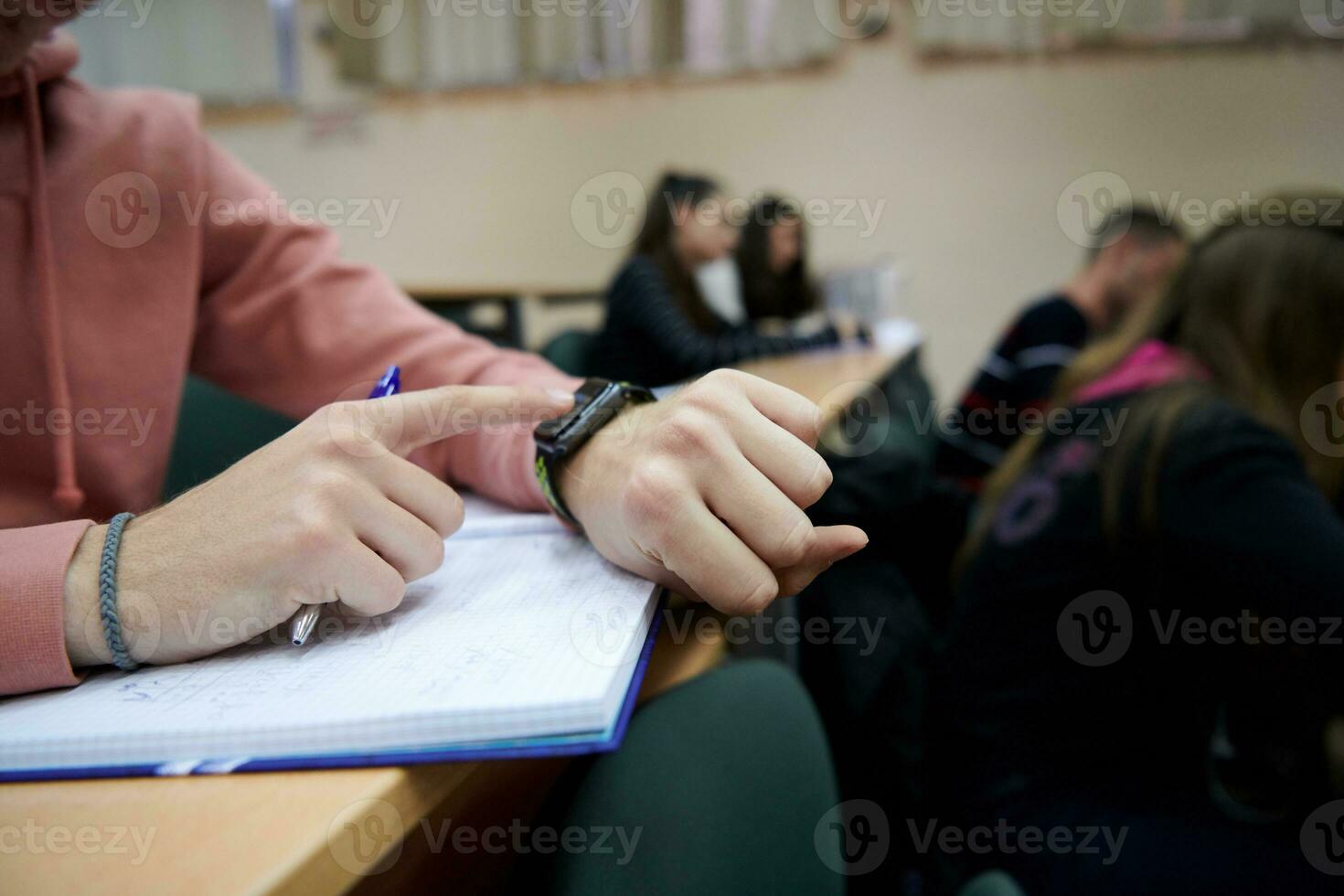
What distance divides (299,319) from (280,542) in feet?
1.28

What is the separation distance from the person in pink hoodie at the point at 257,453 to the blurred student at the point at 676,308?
84cm

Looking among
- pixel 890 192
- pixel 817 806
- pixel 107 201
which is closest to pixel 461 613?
pixel 817 806

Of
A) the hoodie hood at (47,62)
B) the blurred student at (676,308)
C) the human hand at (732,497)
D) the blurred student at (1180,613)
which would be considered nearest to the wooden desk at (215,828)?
the human hand at (732,497)

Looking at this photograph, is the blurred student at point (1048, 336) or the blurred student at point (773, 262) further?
the blurred student at point (773, 262)

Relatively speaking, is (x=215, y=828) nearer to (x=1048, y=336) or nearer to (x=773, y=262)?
(x=1048, y=336)

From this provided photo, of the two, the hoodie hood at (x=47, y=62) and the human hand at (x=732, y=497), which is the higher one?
the hoodie hood at (x=47, y=62)

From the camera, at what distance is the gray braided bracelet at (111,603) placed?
37cm

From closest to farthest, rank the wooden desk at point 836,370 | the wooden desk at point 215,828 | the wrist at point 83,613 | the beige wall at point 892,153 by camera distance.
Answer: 1. the wooden desk at point 215,828
2. the wrist at point 83,613
3. the wooden desk at point 836,370
4. the beige wall at point 892,153

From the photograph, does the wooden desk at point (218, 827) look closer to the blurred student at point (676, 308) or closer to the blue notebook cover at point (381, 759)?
the blue notebook cover at point (381, 759)

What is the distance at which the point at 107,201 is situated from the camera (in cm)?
59

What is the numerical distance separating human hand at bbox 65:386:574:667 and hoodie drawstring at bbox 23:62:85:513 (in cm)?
19

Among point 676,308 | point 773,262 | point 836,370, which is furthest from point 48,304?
point 773,262

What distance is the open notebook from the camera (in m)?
0.30

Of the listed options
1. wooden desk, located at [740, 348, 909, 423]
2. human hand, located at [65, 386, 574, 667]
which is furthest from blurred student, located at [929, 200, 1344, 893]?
human hand, located at [65, 386, 574, 667]
